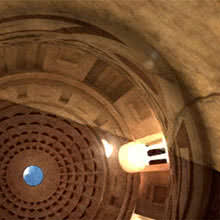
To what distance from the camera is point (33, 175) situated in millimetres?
9000

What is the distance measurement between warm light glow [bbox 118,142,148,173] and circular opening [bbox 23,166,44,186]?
4001mm

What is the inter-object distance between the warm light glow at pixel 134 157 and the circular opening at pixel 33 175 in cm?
400

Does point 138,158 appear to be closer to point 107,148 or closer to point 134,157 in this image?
point 134,157

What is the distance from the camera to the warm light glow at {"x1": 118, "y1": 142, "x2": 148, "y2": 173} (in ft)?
18.8

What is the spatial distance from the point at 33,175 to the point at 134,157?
4.43 metres

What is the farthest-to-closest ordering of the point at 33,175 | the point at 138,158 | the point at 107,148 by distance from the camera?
the point at 33,175 < the point at 107,148 < the point at 138,158

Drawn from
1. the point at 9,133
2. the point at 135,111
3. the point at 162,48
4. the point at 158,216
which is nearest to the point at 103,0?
the point at 162,48

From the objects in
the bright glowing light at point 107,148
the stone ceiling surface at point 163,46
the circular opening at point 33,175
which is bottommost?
the circular opening at point 33,175

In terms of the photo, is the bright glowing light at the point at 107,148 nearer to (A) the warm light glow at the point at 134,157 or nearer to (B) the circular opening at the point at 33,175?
(A) the warm light glow at the point at 134,157

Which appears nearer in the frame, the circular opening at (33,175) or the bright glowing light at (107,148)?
the bright glowing light at (107,148)

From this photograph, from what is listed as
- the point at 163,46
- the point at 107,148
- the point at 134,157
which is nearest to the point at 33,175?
the point at 107,148

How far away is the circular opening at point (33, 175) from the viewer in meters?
8.90

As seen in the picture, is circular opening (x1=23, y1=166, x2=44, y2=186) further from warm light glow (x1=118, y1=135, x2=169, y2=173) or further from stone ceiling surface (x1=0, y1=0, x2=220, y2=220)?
stone ceiling surface (x1=0, y1=0, x2=220, y2=220)

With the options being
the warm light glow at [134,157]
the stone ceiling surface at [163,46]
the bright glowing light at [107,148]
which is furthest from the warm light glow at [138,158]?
the stone ceiling surface at [163,46]
